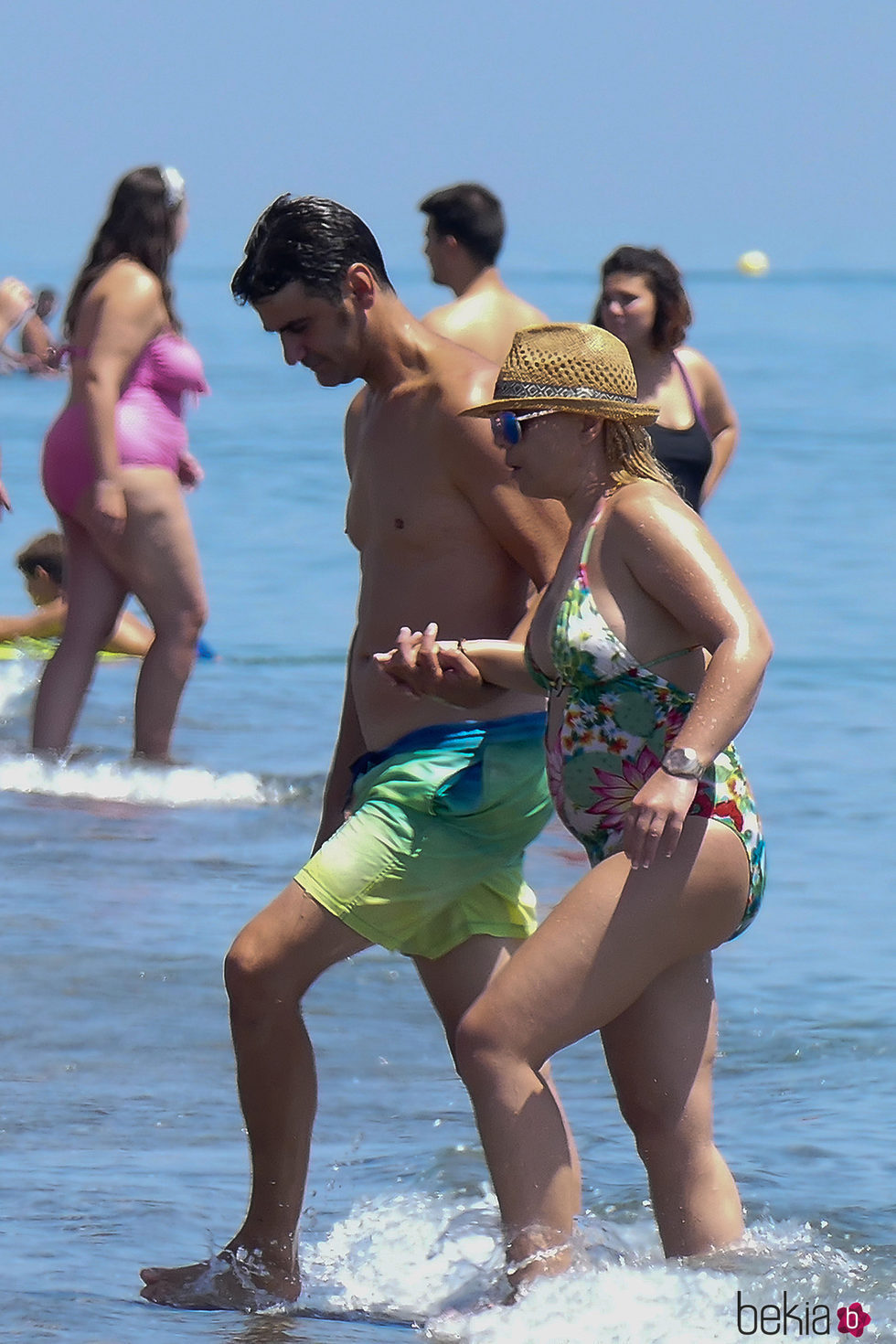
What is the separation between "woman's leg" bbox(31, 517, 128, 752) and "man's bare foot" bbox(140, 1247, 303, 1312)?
3.87m

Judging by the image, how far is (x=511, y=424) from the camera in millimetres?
3373

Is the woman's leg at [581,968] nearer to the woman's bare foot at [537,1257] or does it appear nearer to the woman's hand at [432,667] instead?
the woman's bare foot at [537,1257]

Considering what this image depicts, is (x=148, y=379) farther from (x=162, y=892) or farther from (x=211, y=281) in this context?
(x=211, y=281)

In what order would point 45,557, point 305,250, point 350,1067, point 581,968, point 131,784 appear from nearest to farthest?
point 581,968, point 305,250, point 350,1067, point 131,784, point 45,557

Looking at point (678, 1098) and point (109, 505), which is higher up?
point (109, 505)

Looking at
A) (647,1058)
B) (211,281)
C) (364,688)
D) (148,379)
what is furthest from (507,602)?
(211,281)

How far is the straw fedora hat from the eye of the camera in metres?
3.35

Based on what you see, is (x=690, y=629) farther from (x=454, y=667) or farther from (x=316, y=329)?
(x=316, y=329)

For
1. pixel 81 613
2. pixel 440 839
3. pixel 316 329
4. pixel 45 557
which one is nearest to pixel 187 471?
pixel 81 613

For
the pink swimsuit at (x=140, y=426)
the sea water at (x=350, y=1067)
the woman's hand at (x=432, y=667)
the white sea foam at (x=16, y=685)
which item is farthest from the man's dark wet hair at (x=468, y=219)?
the woman's hand at (x=432, y=667)

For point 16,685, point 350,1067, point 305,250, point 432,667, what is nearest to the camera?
point 432,667

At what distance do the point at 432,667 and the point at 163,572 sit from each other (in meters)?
3.81

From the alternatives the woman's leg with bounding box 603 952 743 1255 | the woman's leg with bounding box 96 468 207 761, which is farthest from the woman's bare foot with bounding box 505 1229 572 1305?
the woman's leg with bounding box 96 468 207 761

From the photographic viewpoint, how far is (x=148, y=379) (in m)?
7.28
